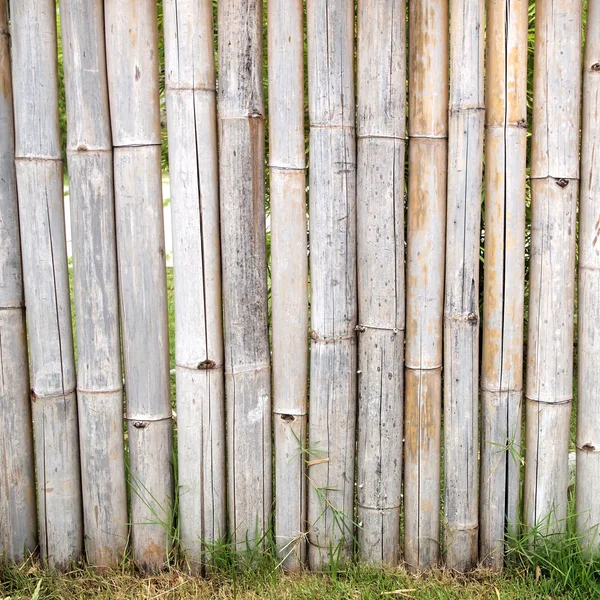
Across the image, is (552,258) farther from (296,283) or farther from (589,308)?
(296,283)

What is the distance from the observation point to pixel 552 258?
273 cm

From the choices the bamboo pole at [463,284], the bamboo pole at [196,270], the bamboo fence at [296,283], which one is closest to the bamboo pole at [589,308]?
the bamboo fence at [296,283]

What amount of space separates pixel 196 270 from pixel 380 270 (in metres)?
0.63

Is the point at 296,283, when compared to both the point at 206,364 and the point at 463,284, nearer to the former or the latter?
the point at 206,364

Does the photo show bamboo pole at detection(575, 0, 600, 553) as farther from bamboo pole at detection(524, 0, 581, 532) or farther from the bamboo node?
the bamboo node

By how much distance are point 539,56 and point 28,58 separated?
1695 millimetres

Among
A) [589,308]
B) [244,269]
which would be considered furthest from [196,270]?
[589,308]

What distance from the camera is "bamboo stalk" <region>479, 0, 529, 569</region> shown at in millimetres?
2645

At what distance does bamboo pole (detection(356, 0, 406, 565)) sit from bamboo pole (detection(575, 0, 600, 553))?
627 mm

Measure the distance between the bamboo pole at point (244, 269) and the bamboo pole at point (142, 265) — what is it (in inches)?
9.0

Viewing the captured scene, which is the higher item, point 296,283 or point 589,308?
point 296,283

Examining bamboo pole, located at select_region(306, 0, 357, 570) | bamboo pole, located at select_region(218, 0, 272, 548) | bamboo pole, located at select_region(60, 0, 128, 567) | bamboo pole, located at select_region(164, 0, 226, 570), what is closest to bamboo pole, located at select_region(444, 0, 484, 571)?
bamboo pole, located at select_region(306, 0, 357, 570)

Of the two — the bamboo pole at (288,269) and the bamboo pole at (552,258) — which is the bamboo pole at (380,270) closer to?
the bamboo pole at (288,269)

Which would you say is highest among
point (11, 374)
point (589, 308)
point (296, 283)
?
point (296, 283)
